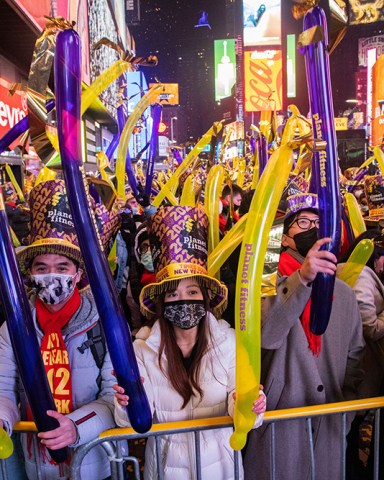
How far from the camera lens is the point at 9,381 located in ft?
7.12

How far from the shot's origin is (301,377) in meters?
2.44

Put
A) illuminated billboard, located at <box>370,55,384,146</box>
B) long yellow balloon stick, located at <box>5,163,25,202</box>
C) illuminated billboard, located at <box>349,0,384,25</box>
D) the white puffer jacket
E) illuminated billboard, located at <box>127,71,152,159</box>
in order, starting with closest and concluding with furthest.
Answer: the white puffer jacket → long yellow balloon stick, located at <box>5,163,25,202</box> → illuminated billboard, located at <box>127,71,152,159</box> → illuminated billboard, located at <box>349,0,384,25</box> → illuminated billboard, located at <box>370,55,384,146</box>

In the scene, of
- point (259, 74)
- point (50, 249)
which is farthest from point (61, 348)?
point (259, 74)

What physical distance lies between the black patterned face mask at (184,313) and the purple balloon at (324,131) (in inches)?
24.9

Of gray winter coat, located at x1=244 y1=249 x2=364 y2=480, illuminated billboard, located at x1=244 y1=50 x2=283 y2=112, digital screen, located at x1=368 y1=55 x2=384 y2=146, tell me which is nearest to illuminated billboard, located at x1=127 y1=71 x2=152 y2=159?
gray winter coat, located at x1=244 y1=249 x2=364 y2=480

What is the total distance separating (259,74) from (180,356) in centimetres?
2576

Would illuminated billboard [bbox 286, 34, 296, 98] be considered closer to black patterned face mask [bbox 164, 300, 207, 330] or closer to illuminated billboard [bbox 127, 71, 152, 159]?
illuminated billboard [bbox 127, 71, 152, 159]

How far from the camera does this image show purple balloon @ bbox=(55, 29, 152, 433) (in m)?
1.46

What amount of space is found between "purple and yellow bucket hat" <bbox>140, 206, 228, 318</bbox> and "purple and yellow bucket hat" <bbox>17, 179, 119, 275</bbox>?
0.34 meters

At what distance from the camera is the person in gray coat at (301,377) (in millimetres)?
2338

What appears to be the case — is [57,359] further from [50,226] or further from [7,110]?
[7,110]

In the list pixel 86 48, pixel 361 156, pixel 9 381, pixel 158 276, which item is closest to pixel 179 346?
pixel 158 276

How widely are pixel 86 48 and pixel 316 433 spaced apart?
1394 centimetres

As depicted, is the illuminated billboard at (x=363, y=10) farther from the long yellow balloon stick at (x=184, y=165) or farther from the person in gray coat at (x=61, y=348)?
the person in gray coat at (x=61, y=348)
